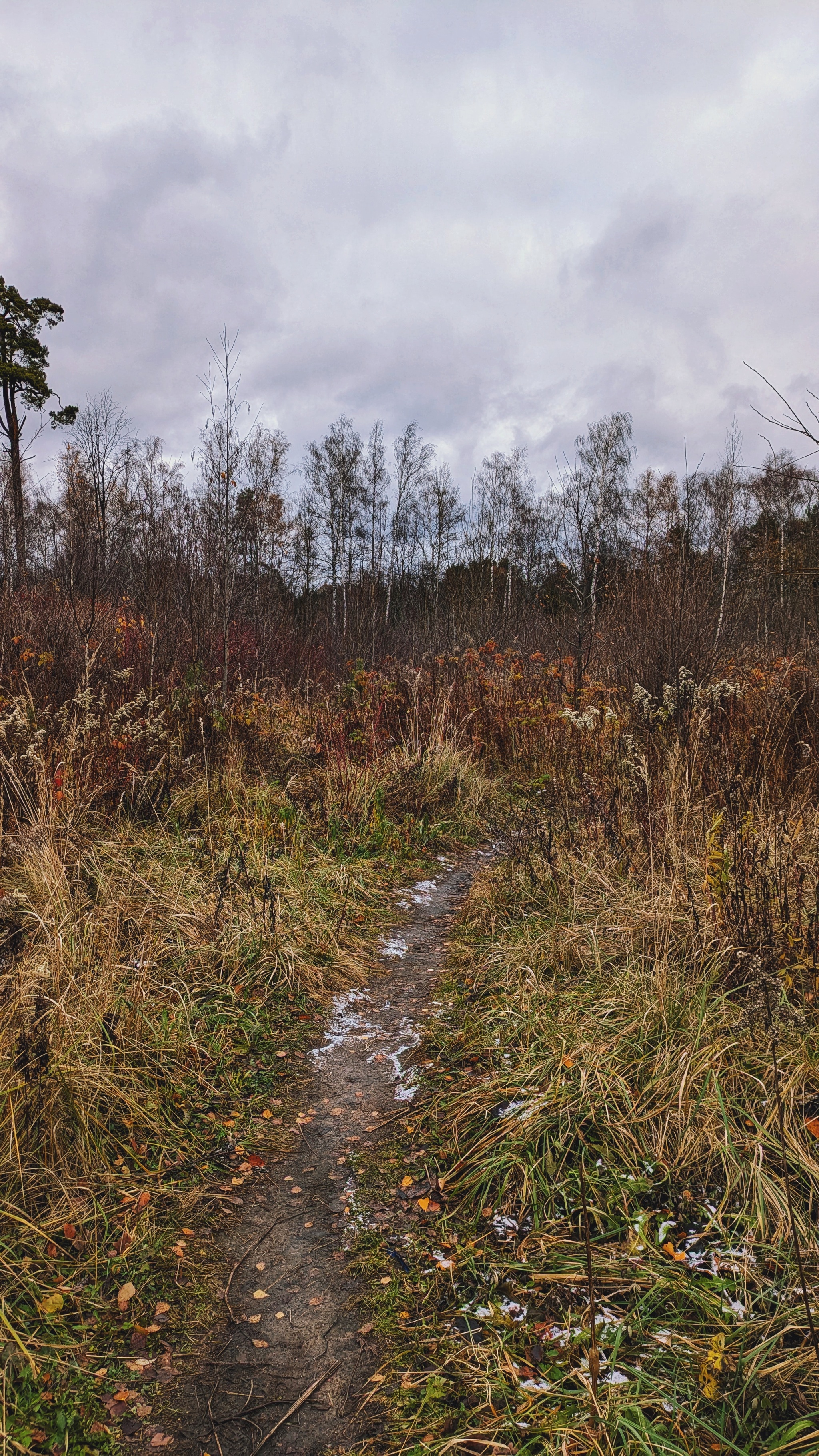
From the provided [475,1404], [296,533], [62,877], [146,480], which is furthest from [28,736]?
[296,533]

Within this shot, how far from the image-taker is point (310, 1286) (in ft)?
6.64

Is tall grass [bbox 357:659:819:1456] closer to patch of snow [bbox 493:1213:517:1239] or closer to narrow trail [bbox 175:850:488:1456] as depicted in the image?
patch of snow [bbox 493:1213:517:1239]

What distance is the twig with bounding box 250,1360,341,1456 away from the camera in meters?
1.58

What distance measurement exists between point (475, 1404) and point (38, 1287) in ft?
3.78

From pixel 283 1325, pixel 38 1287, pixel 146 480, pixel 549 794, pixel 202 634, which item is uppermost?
pixel 146 480

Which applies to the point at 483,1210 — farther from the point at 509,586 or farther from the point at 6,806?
the point at 509,586

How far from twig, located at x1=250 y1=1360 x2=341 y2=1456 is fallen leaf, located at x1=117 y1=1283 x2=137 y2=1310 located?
469 mm

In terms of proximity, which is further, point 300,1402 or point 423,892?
point 423,892

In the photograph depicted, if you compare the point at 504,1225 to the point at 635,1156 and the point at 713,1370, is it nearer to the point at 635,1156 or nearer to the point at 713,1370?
the point at 635,1156

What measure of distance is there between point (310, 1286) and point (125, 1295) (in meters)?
0.50

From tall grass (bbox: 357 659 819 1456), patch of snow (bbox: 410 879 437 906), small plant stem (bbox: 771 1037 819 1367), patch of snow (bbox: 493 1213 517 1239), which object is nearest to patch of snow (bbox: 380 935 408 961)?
tall grass (bbox: 357 659 819 1456)

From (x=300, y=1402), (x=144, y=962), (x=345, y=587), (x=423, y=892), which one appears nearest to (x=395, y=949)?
(x=423, y=892)

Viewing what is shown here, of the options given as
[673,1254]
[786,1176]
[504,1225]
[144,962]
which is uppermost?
[144,962]

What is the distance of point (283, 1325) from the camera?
1.90 m
